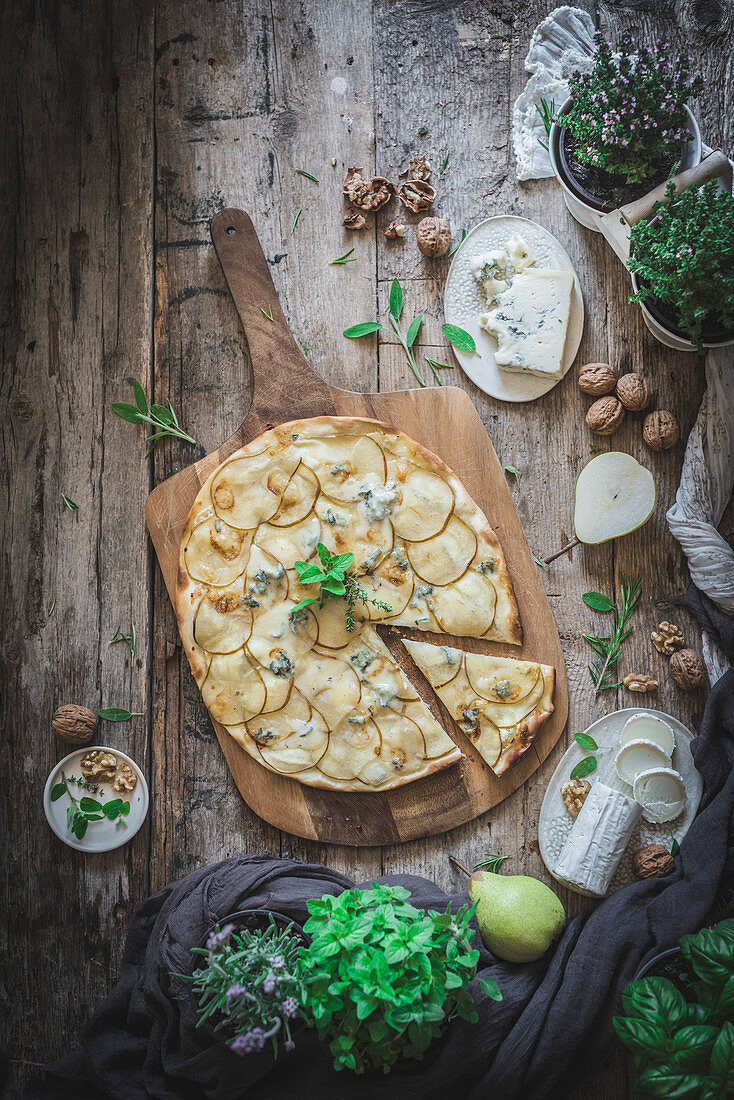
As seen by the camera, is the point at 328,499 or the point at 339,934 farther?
the point at 328,499

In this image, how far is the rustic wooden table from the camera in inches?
107

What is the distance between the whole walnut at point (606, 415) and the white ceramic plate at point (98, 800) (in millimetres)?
2073

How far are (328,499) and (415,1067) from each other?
1854 millimetres

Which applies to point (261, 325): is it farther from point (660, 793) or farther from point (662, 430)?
point (660, 793)

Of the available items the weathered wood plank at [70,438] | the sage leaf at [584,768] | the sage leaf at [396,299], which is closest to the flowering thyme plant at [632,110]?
the sage leaf at [396,299]

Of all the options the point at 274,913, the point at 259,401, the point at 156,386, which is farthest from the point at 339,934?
the point at 156,386

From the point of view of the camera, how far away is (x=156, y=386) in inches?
113

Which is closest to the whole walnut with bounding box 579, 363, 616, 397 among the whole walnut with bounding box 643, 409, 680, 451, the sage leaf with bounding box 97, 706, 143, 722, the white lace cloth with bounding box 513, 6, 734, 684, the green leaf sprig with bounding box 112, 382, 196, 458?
the whole walnut with bounding box 643, 409, 680, 451

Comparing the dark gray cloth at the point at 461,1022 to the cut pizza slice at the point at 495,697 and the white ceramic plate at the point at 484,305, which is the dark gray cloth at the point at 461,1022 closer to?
the cut pizza slice at the point at 495,697

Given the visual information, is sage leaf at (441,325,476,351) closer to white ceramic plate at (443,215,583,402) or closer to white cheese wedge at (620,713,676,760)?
white ceramic plate at (443,215,583,402)

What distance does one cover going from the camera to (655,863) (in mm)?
2516

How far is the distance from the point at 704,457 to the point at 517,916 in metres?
1.67

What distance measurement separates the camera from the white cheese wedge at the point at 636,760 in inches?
101

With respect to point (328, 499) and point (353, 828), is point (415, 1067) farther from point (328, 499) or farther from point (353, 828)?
point (328, 499)
